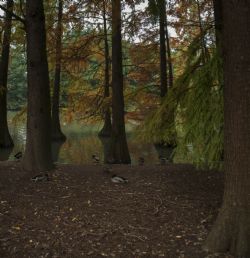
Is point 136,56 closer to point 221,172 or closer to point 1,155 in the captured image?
point 1,155

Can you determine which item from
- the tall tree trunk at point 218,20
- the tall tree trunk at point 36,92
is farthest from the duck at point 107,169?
the tall tree trunk at point 218,20

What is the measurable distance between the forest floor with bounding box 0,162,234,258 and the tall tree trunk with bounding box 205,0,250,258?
306 mm

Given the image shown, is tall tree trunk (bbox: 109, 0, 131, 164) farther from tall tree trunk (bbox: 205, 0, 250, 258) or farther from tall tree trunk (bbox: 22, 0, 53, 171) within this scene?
tall tree trunk (bbox: 205, 0, 250, 258)

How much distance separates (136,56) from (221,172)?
1462 cm

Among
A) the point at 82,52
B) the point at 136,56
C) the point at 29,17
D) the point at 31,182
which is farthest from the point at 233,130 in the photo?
the point at 136,56

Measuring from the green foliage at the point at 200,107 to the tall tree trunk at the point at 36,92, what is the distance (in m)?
2.18

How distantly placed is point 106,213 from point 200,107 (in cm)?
258

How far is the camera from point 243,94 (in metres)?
4.90

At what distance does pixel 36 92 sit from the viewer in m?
7.84

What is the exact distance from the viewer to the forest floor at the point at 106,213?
5219 mm

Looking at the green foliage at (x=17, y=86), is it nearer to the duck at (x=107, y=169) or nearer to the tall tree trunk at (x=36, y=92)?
the tall tree trunk at (x=36, y=92)

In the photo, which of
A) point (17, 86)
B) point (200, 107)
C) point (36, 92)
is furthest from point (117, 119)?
point (17, 86)

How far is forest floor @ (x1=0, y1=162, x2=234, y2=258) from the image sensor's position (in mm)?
5219

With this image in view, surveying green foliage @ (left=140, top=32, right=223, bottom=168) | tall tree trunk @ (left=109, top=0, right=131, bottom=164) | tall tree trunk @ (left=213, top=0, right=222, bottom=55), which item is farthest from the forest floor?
tall tree trunk @ (left=109, top=0, right=131, bottom=164)
